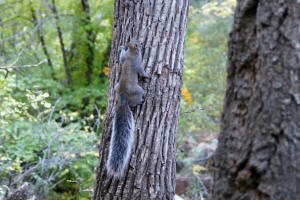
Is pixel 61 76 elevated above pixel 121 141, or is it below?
above

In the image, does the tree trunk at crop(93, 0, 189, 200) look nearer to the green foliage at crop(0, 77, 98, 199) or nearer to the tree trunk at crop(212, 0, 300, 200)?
the tree trunk at crop(212, 0, 300, 200)

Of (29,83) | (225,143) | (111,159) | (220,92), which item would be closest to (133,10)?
(111,159)

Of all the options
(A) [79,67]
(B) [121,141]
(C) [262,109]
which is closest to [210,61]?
(A) [79,67]

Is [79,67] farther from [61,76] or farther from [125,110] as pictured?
[125,110]

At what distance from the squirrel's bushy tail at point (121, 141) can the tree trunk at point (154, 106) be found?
2.1 inches

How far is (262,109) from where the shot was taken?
102cm

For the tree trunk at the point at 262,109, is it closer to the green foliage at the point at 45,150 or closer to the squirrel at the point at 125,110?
the squirrel at the point at 125,110

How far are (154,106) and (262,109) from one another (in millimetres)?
1092

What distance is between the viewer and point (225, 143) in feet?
3.84

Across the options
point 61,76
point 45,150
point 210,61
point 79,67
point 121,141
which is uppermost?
point 210,61

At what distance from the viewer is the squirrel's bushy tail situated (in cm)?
191

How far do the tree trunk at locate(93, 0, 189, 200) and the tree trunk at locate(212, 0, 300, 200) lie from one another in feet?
2.74

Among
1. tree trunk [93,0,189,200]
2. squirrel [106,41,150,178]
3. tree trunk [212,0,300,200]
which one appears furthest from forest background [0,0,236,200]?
tree trunk [212,0,300,200]

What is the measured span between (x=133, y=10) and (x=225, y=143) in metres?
1.44
